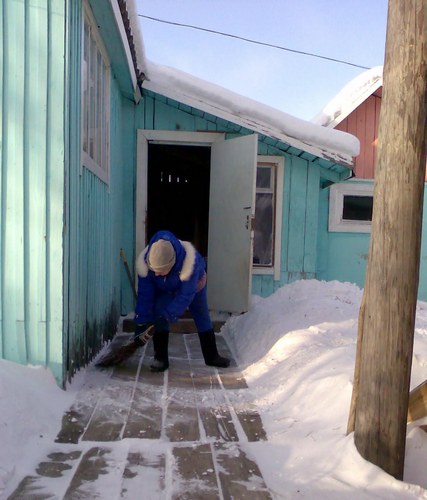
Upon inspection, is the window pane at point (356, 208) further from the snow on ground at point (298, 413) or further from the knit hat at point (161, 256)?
the knit hat at point (161, 256)

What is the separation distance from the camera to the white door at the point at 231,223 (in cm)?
591

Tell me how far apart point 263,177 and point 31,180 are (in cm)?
433

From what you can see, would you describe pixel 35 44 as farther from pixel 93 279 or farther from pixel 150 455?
pixel 150 455

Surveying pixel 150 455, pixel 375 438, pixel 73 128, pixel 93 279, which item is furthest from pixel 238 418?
pixel 73 128

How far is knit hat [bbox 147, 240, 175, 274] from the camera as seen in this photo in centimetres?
380

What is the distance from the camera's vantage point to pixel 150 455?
247 cm

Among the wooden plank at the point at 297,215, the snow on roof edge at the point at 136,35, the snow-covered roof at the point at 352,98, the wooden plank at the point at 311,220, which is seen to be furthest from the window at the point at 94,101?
the snow-covered roof at the point at 352,98

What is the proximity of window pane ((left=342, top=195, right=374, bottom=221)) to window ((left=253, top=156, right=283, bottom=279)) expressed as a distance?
55.5 inches

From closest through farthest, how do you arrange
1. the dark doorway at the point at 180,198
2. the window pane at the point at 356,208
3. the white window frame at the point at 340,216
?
1. the white window frame at the point at 340,216
2. the window pane at the point at 356,208
3. the dark doorway at the point at 180,198

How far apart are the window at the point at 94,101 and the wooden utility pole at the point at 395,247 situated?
252cm

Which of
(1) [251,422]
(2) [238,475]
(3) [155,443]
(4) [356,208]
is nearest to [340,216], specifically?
(4) [356,208]

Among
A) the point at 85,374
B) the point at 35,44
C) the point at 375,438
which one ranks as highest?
the point at 35,44

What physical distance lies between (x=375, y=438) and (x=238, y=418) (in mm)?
1056

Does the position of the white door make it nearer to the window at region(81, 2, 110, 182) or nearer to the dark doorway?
the window at region(81, 2, 110, 182)
